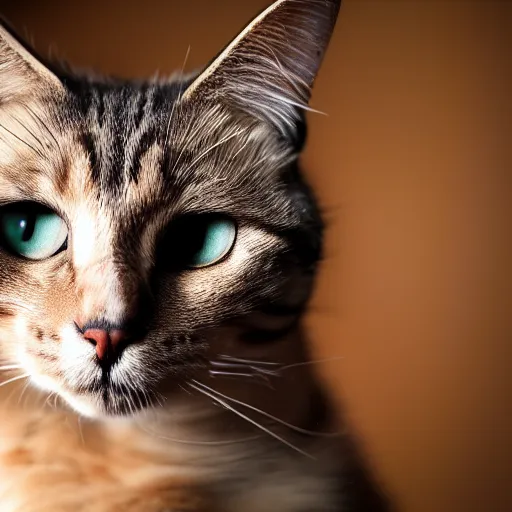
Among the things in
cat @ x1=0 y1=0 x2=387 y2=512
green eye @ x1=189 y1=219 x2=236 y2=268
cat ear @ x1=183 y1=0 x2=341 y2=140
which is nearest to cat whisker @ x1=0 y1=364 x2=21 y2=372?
cat @ x1=0 y1=0 x2=387 y2=512

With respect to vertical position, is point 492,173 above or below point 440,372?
above

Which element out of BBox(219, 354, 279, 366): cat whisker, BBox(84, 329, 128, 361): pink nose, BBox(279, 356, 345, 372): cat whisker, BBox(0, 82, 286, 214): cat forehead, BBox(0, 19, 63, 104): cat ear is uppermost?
BBox(0, 19, 63, 104): cat ear

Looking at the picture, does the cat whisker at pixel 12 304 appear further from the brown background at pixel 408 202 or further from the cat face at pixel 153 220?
the brown background at pixel 408 202

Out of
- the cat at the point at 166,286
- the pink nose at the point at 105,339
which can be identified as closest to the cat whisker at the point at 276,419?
the cat at the point at 166,286

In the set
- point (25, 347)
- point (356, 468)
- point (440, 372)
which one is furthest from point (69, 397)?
point (440, 372)

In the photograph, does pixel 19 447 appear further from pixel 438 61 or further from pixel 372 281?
pixel 438 61

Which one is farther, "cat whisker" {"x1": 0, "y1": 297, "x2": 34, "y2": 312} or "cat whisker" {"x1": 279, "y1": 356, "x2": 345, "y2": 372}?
"cat whisker" {"x1": 279, "y1": 356, "x2": 345, "y2": 372}

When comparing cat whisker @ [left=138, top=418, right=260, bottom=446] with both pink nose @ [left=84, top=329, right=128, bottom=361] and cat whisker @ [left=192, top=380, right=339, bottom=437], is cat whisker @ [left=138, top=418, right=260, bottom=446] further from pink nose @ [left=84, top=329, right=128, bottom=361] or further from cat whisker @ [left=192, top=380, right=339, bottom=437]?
pink nose @ [left=84, top=329, right=128, bottom=361]
